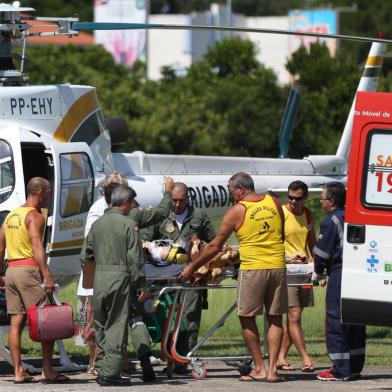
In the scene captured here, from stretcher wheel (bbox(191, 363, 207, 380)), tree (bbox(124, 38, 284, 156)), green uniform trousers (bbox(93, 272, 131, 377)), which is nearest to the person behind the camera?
green uniform trousers (bbox(93, 272, 131, 377))

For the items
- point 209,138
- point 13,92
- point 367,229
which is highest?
point 13,92

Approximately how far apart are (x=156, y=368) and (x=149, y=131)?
27.0 meters

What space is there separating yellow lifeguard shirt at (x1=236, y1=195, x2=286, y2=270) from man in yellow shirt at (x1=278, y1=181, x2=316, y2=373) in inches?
39.4

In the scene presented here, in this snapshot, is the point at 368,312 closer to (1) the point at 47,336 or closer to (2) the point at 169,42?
(1) the point at 47,336

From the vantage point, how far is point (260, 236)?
998cm

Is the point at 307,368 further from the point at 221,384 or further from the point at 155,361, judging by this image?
the point at 155,361

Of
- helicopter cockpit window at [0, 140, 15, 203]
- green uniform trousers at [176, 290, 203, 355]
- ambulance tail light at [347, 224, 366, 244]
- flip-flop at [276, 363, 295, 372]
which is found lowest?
flip-flop at [276, 363, 295, 372]

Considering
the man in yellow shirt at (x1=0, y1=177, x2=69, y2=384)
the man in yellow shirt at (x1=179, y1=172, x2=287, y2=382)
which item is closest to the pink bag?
the man in yellow shirt at (x1=0, y1=177, x2=69, y2=384)

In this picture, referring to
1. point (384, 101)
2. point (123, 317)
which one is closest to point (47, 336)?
point (123, 317)

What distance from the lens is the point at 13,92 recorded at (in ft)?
38.5

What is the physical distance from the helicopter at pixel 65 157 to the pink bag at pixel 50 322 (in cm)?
147

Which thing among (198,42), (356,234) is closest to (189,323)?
(356,234)

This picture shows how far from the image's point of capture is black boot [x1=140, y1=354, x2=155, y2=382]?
10016 millimetres

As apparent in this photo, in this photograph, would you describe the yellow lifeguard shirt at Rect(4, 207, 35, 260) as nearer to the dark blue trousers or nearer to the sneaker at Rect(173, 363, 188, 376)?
the sneaker at Rect(173, 363, 188, 376)
